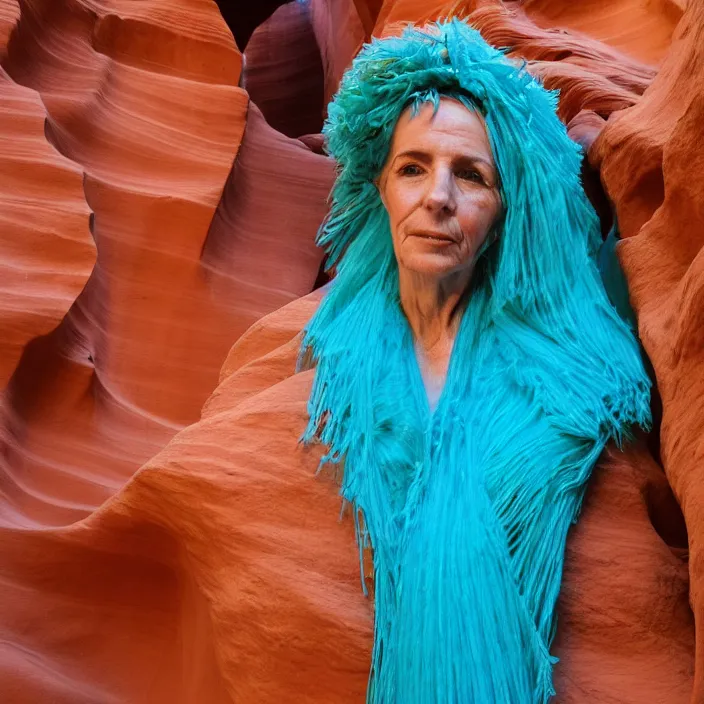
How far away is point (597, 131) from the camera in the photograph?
168cm

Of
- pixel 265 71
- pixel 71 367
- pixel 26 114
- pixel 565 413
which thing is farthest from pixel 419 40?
pixel 265 71

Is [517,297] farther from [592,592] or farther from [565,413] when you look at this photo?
[592,592]

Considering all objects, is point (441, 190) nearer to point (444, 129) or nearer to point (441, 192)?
point (441, 192)

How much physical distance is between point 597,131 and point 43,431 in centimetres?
125

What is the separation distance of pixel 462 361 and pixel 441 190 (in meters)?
0.24

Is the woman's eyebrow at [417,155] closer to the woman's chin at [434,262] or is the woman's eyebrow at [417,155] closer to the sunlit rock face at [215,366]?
the woman's chin at [434,262]

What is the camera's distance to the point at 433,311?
1373mm

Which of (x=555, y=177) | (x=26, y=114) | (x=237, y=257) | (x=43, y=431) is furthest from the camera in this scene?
(x=237, y=257)

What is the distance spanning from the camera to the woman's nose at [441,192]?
4.22 ft

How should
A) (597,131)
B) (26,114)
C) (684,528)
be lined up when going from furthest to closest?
(26,114), (597,131), (684,528)

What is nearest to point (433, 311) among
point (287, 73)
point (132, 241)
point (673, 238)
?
point (673, 238)

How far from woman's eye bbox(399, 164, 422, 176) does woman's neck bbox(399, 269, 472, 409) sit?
143 mm

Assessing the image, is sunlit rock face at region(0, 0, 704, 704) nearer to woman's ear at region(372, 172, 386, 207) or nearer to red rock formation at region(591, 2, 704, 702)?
red rock formation at region(591, 2, 704, 702)

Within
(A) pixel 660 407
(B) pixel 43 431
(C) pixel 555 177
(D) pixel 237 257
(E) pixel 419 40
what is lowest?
(B) pixel 43 431
